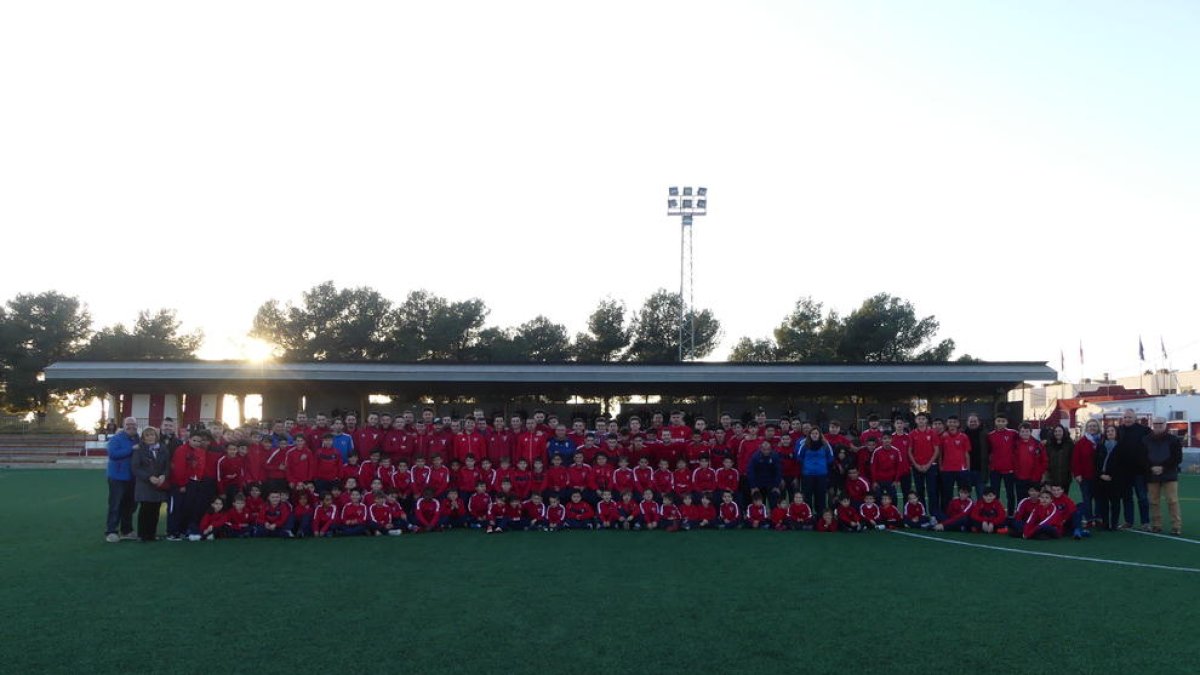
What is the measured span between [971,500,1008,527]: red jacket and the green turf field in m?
1.06

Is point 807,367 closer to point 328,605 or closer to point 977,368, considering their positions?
point 977,368

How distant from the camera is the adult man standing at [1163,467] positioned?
432 inches

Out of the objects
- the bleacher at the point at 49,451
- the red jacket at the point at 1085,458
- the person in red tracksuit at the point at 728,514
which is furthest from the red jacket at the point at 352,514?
the bleacher at the point at 49,451

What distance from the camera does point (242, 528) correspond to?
35.3 feet

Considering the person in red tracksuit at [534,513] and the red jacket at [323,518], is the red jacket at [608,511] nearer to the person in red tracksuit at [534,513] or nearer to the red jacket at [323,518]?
the person in red tracksuit at [534,513]

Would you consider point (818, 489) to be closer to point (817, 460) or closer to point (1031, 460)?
point (817, 460)

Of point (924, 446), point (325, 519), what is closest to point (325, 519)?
point (325, 519)

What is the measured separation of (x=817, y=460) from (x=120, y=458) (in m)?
8.84

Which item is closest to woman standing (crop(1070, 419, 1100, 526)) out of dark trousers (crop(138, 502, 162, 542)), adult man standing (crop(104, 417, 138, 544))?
dark trousers (crop(138, 502, 162, 542))

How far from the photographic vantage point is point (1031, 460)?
1136cm

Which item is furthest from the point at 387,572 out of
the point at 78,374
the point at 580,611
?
the point at 78,374

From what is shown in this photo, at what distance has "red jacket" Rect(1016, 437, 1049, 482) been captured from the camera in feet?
37.3

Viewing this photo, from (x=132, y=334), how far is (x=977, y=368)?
44.0 meters

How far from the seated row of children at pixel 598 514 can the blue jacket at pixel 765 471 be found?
0.58 ft
